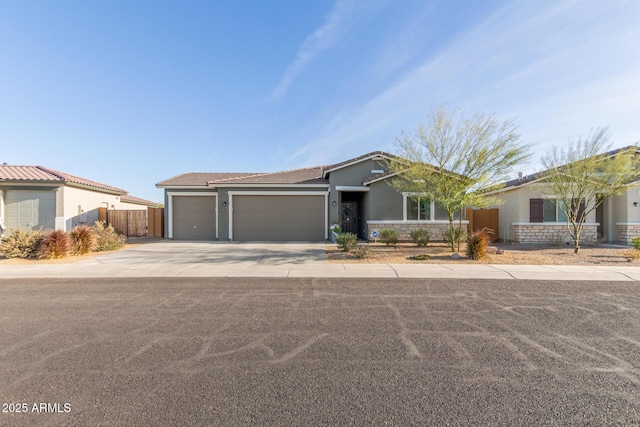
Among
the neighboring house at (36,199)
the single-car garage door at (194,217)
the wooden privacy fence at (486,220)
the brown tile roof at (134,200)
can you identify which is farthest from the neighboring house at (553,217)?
the brown tile roof at (134,200)

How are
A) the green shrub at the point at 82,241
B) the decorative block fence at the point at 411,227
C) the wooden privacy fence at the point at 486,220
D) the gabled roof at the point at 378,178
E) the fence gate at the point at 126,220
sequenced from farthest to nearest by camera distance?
1. the fence gate at the point at 126,220
2. the wooden privacy fence at the point at 486,220
3. the decorative block fence at the point at 411,227
4. the gabled roof at the point at 378,178
5. the green shrub at the point at 82,241

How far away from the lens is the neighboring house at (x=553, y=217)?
14.8m

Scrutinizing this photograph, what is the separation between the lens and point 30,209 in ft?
50.3

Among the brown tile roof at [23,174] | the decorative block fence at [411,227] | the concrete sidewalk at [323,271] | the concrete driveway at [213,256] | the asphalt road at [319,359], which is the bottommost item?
the asphalt road at [319,359]

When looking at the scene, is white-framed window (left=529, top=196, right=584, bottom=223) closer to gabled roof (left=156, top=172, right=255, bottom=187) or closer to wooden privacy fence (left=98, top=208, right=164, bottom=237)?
gabled roof (left=156, top=172, right=255, bottom=187)

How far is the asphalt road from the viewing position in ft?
8.30

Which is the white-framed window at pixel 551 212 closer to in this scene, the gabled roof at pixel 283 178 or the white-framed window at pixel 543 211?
the white-framed window at pixel 543 211

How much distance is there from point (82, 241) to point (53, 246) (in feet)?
3.64

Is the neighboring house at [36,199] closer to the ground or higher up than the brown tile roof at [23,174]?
closer to the ground

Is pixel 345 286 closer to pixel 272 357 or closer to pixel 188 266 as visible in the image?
pixel 272 357

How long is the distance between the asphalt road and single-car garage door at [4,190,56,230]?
1291 cm

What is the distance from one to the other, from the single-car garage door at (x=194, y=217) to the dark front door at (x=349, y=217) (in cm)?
816

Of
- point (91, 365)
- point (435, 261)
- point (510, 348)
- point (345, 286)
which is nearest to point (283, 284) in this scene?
point (345, 286)

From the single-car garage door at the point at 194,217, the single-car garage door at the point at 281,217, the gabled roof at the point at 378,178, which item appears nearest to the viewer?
the gabled roof at the point at 378,178
